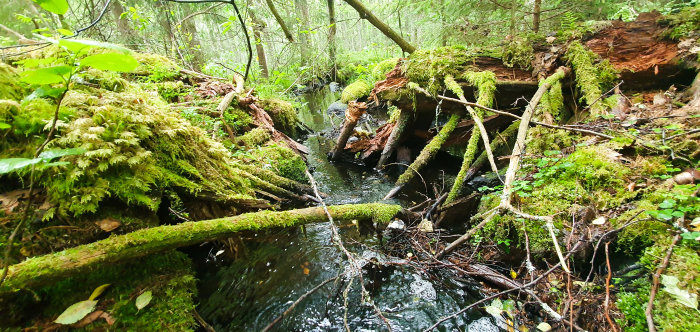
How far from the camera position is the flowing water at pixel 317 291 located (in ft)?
7.75

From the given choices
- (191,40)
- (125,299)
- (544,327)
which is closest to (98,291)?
(125,299)

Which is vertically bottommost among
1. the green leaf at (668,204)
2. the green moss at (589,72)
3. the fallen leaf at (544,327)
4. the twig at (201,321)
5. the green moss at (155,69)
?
the fallen leaf at (544,327)

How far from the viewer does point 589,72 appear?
3672 mm

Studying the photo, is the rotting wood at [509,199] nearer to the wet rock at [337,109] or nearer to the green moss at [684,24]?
the green moss at [684,24]

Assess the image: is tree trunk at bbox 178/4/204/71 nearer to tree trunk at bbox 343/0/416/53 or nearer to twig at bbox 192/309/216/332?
tree trunk at bbox 343/0/416/53

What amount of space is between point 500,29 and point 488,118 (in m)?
3.22

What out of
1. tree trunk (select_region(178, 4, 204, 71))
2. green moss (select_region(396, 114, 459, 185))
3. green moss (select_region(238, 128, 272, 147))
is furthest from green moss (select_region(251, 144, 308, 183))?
tree trunk (select_region(178, 4, 204, 71))

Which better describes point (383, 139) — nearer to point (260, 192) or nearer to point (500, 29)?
point (260, 192)

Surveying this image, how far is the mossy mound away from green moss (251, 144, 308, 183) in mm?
2243

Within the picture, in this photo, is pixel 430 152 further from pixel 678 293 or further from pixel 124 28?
pixel 124 28

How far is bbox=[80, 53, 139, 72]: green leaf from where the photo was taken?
0.96 metres

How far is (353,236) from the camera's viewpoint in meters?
3.51

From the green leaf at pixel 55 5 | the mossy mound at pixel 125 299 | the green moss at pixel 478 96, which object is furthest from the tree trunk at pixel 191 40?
the green leaf at pixel 55 5

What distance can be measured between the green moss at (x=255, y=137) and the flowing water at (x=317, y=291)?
6.16ft
